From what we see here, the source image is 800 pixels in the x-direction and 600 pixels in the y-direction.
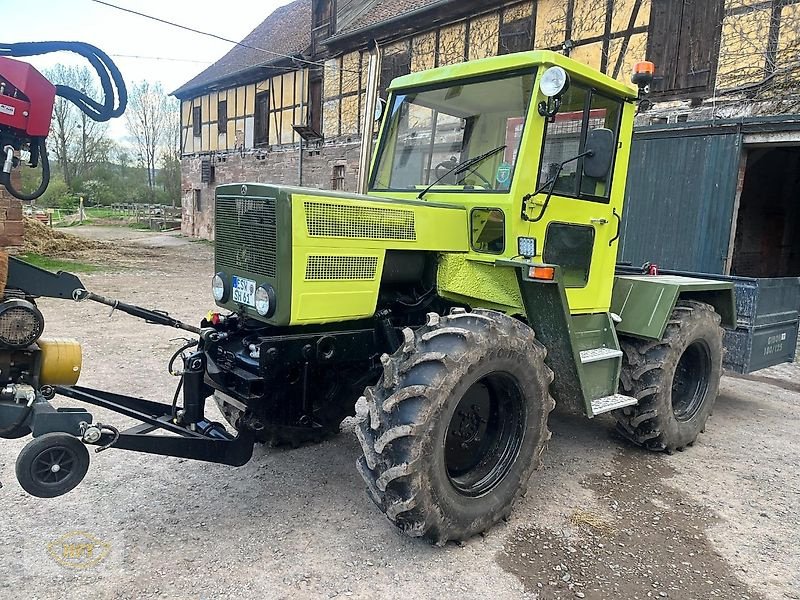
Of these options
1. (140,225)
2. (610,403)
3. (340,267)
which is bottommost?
(140,225)

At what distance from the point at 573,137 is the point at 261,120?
2067cm

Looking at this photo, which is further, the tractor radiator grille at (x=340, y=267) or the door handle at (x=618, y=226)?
the door handle at (x=618, y=226)

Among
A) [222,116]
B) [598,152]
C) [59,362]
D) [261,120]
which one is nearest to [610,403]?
[598,152]

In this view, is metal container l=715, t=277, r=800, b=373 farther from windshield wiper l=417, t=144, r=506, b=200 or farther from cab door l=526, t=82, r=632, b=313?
windshield wiper l=417, t=144, r=506, b=200

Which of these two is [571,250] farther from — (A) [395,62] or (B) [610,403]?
(A) [395,62]

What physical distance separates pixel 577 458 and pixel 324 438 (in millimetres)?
1903

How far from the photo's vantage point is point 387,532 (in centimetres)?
339

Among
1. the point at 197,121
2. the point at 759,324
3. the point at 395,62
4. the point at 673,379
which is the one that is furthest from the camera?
the point at 197,121

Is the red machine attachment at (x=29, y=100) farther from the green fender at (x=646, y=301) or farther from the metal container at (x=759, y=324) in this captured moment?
the metal container at (x=759, y=324)

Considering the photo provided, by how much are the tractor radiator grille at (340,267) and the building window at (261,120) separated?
2045 cm

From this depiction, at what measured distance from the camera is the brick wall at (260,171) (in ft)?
61.4

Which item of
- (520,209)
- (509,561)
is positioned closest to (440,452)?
(509,561)

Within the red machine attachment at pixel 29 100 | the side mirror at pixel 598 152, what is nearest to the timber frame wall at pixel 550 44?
the side mirror at pixel 598 152

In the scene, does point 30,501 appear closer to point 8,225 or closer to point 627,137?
point 8,225
